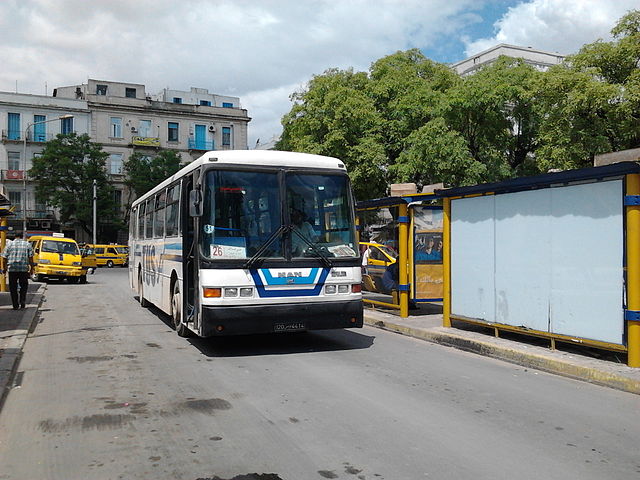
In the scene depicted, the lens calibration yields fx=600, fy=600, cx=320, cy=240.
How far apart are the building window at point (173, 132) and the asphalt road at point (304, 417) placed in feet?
182

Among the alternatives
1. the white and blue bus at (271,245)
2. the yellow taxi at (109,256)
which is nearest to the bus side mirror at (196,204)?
the white and blue bus at (271,245)

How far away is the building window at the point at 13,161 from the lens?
182 feet

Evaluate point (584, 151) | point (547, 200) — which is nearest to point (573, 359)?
point (547, 200)

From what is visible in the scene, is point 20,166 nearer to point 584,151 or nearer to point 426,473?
point 584,151

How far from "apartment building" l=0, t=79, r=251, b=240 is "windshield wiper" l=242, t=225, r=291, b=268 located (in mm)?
51103

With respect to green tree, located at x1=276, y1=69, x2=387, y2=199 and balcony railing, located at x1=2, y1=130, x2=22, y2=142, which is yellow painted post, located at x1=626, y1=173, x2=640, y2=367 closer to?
green tree, located at x1=276, y1=69, x2=387, y2=199

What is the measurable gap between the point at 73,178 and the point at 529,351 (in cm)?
5111

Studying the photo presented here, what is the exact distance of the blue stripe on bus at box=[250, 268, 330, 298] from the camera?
28.4ft

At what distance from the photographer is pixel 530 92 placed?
24.9 meters

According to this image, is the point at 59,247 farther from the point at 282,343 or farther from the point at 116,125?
the point at 116,125

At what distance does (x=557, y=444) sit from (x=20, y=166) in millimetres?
59641

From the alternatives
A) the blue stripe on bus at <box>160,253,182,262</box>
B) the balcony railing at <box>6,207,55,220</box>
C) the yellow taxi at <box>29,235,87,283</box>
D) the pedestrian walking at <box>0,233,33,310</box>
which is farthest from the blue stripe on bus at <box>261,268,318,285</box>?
the balcony railing at <box>6,207,55,220</box>

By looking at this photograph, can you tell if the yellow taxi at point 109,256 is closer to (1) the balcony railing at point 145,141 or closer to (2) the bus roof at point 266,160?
(1) the balcony railing at point 145,141

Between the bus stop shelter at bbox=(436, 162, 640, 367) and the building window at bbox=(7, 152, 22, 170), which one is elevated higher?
the building window at bbox=(7, 152, 22, 170)
